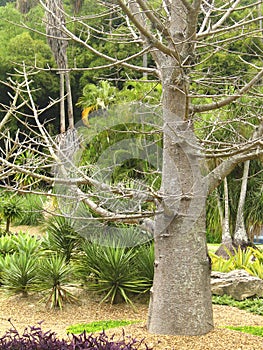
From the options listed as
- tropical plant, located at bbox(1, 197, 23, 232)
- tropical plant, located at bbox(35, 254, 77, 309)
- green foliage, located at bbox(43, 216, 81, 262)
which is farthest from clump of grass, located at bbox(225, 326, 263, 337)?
tropical plant, located at bbox(1, 197, 23, 232)

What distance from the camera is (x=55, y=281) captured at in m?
7.61

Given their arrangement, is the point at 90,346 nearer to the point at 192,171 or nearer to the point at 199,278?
the point at 199,278

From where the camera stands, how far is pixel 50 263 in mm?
7754

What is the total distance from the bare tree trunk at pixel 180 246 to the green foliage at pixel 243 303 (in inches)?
121

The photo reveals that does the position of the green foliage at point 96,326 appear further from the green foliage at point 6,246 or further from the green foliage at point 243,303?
the green foliage at point 6,246

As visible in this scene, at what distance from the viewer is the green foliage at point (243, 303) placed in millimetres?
7530

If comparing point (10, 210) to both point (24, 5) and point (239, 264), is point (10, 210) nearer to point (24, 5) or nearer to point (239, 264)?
point (239, 264)

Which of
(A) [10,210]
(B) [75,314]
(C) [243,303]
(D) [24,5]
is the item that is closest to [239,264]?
(C) [243,303]

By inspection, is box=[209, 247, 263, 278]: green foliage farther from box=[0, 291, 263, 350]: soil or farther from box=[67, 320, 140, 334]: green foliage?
box=[67, 320, 140, 334]: green foliage

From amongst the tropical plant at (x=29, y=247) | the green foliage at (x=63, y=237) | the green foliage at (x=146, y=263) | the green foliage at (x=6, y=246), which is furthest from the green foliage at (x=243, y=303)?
the green foliage at (x=6, y=246)

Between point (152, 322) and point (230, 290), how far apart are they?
3.83m

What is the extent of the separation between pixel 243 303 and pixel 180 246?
375 centimetres

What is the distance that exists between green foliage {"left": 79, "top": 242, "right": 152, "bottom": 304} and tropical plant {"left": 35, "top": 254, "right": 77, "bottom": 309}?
34 centimetres

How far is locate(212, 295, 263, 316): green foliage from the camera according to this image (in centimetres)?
753
